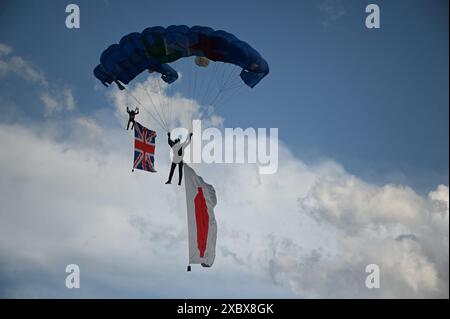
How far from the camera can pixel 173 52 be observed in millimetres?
26578

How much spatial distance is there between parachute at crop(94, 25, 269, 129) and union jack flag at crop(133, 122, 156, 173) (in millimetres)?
1641

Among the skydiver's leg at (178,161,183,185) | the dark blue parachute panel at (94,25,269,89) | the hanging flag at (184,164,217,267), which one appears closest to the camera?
the dark blue parachute panel at (94,25,269,89)

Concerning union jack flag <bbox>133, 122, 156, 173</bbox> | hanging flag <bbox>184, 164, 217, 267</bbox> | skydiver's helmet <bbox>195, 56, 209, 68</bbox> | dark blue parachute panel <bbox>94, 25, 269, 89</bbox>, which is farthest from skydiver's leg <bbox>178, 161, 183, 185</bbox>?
skydiver's helmet <bbox>195, 56, 209, 68</bbox>

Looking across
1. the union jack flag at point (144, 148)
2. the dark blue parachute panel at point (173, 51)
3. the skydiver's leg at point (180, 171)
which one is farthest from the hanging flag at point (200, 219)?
the dark blue parachute panel at point (173, 51)

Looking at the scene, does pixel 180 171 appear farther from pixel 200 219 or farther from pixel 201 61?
pixel 201 61

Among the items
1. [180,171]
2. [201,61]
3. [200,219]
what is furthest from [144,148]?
[201,61]

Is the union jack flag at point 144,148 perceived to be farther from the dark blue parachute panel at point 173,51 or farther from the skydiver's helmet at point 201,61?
the skydiver's helmet at point 201,61

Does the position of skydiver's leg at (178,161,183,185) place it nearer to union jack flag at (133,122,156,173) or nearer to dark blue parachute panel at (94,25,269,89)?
union jack flag at (133,122,156,173)

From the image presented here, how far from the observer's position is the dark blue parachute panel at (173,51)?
25969 mm

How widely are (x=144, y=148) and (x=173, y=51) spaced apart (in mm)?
3613

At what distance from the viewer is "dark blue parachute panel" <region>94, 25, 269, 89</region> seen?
85.2 feet
